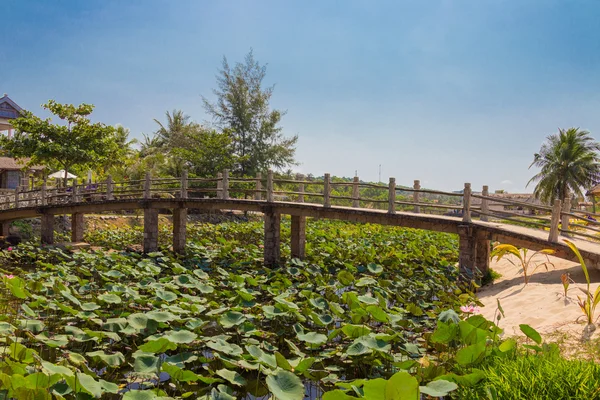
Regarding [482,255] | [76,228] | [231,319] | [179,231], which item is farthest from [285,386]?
[76,228]

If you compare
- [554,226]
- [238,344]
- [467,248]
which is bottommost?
[238,344]

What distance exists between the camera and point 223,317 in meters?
6.34

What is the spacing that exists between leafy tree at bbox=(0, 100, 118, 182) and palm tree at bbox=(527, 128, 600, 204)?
90.3ft

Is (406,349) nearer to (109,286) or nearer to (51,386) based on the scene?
(51,386)

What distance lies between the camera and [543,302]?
7.70 metres

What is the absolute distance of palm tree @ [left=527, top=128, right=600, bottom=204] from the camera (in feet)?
97.4

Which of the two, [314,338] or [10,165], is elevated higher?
[10,165]

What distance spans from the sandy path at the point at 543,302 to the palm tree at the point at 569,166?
2198cm

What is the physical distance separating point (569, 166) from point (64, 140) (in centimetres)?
3033

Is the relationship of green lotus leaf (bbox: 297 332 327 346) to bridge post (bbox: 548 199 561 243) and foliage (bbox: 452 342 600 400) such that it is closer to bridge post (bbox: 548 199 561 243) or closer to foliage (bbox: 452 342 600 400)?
foliage (bbox: 452 342 600 400)

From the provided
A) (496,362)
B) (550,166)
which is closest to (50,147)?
(496,362)

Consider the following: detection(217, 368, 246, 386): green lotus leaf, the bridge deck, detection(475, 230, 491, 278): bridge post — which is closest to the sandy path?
detection(475, 230, 491, 278): bridge post

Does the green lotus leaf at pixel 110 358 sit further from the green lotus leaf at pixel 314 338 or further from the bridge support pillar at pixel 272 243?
the bridge support pillar at pixel 272 243

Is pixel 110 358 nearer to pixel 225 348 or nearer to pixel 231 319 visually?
pixel 225 348
